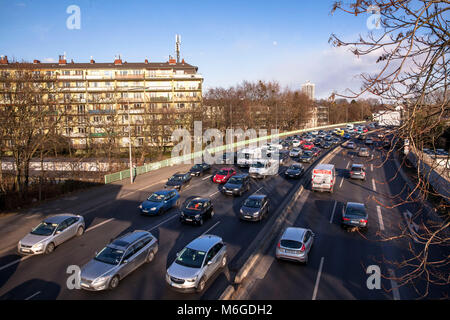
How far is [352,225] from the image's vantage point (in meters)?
16.9

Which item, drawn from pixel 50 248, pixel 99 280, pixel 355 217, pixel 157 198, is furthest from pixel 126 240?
pixel 355 217

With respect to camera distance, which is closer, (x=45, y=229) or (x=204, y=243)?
(x=204, y=243)

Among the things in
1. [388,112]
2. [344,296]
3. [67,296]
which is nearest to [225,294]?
[344,296]

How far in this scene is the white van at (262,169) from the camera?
31.4 meters

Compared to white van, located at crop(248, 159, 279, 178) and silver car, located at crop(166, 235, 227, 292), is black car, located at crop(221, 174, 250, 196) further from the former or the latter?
silver car, located at crop(166, 235, 227, 292)

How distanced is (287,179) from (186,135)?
947 inches

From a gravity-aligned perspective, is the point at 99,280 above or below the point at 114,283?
above

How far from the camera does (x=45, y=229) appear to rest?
48.6 ft

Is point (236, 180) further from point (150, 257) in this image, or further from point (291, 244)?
point (150, 257)

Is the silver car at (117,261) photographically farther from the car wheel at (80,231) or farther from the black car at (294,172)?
the black car at (294,172)

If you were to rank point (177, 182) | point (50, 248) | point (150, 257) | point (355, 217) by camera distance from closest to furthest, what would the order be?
point (150, 257), point (50, 248), point (355, 217), point (177, 182)

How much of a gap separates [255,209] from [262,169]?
43.7ft

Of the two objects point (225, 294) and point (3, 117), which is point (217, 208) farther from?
point (3, 117)

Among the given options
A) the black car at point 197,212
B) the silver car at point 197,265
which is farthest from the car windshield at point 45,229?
the silver car at point 197,265
